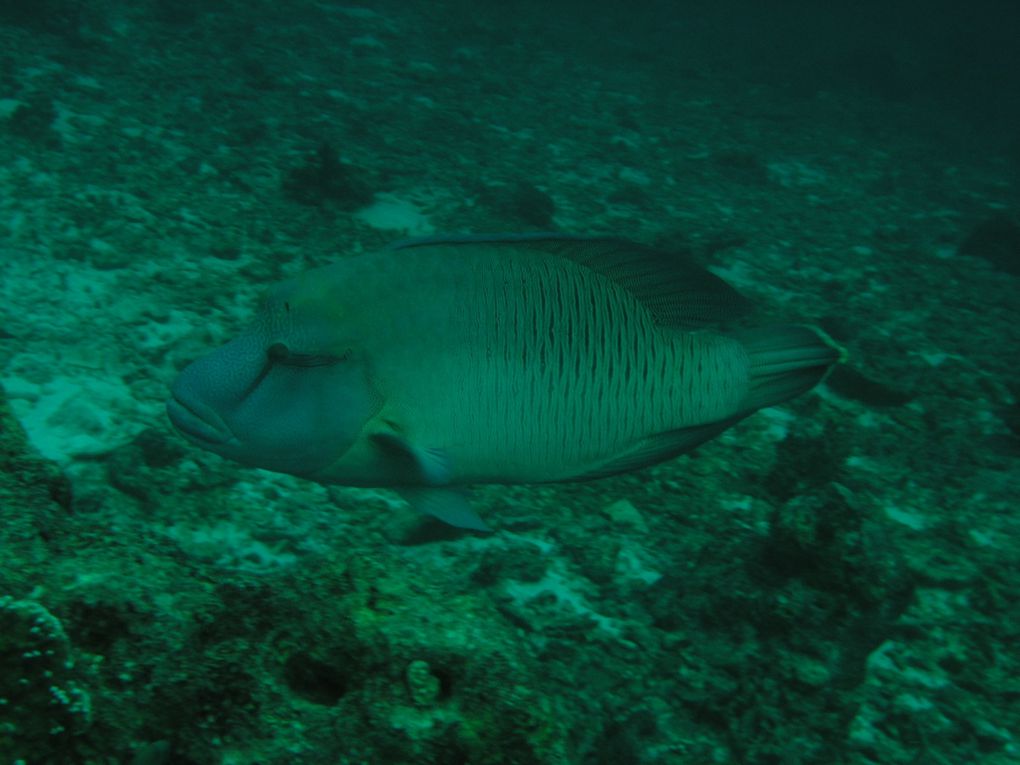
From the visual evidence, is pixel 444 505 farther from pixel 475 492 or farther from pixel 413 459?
pixel 475 492

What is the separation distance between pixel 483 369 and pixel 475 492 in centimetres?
236

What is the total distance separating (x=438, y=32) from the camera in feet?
61.6

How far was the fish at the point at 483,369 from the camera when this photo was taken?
7.16ft

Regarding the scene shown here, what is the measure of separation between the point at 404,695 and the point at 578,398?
41.8 inches

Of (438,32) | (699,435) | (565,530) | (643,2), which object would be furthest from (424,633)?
(643,2)

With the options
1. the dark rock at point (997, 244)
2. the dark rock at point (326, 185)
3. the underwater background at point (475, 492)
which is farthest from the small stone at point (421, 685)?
the dark rock at point (997, 244)

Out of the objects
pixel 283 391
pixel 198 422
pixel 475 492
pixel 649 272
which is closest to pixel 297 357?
pixel 283 391

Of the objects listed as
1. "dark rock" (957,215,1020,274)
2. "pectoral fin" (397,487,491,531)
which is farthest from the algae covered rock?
"dark rock" (957,215,1020,274)

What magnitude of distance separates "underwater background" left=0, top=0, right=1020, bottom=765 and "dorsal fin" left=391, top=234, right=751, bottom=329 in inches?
43.6

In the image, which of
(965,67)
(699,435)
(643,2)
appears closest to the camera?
(699,435)

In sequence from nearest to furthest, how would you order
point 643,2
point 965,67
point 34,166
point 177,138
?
point 34,166
point 177,138
point 965,67
point 643,2

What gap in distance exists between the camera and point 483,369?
2.26m

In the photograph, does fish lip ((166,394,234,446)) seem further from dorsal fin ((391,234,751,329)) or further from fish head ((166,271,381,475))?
dorsal fin ((391,234,751,329))

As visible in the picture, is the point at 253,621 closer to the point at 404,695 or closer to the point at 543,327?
the point at 404,695
